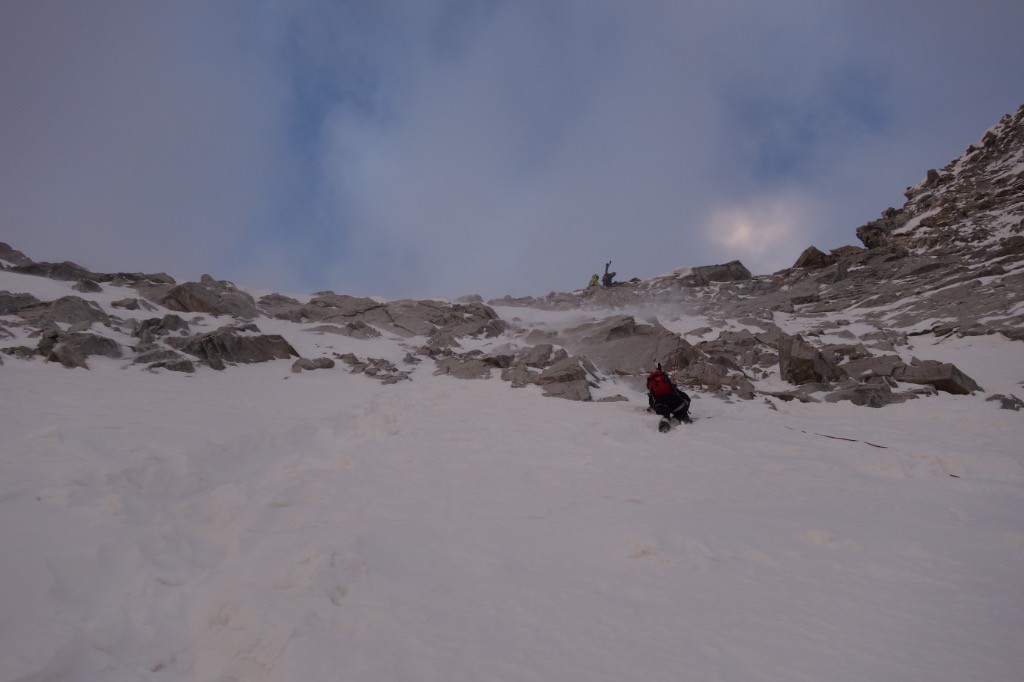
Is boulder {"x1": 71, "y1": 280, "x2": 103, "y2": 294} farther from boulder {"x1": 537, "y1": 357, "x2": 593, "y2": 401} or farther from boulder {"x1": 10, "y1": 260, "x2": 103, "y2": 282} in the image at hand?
boulder {"x1": 537, "y1": 357, "x2": 593, "y2": 401}

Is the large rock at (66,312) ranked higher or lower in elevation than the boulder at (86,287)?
lower

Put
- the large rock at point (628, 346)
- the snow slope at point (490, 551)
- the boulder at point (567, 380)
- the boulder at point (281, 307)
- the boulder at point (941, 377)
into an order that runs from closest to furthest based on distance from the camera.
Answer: the snow slope at point (490, 551)
the boulder at point (941, 377)
the boulder at point (567, 380)
the large rock at point (628, 346)
the boulder at point (281, 307)

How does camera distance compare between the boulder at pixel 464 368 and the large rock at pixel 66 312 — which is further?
the boulder at pixel 464 368

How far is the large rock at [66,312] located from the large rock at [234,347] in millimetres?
2842

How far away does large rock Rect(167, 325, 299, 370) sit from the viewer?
14.1m

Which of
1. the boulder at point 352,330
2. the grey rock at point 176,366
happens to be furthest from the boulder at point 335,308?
the grey rock at point 176,366

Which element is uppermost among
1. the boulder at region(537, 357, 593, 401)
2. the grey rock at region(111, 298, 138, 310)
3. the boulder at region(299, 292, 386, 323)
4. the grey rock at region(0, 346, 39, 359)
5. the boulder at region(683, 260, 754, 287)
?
the boulder at region(683, 260, 754, 287)

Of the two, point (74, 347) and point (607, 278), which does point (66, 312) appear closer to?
point (74, 347)

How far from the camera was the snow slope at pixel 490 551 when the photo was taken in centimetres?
308

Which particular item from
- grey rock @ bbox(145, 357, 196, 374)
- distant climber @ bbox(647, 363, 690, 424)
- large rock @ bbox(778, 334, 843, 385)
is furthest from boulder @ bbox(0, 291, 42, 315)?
large rock @ bbox(778, 334, 843, 385)

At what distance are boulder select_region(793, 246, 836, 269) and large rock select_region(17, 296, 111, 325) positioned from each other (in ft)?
140

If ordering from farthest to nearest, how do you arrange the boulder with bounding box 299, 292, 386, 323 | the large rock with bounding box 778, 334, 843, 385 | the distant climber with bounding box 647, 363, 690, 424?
the boulder with bounding box 299, 292, 386, 323 < the large rock with bounding box 778, 334, 843, 385 < the distant climber with bounding box 647, 363, 690, 424

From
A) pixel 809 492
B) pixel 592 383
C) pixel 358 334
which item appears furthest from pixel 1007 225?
pixel 358 334

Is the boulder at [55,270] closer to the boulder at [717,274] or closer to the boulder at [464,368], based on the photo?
the boulder at [464,368]
